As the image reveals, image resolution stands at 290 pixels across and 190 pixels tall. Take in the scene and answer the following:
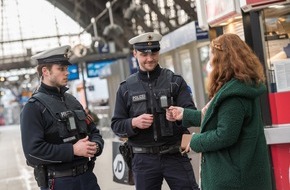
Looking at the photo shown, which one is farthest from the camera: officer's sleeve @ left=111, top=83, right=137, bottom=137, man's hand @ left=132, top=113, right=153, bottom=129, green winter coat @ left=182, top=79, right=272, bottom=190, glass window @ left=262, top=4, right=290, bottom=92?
glass window @ left=262, top=4, right=290, bottom=92

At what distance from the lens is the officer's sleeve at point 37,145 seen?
11.2ft

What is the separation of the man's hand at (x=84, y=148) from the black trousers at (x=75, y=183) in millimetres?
186

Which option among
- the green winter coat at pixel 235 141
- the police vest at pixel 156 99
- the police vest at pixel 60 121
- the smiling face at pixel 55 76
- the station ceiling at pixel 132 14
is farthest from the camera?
the station ceiling at pixel 132 14

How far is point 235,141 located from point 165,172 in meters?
1.24

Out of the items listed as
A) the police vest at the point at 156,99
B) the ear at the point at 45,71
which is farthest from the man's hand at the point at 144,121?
the ear at the point at 45,71

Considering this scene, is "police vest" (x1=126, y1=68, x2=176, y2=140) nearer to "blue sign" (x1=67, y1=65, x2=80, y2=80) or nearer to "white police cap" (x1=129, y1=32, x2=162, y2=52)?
"white police cap" (x1=129, y1=32, x2=162, y2=52)

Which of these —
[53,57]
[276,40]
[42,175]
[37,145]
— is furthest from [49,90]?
[276,40]

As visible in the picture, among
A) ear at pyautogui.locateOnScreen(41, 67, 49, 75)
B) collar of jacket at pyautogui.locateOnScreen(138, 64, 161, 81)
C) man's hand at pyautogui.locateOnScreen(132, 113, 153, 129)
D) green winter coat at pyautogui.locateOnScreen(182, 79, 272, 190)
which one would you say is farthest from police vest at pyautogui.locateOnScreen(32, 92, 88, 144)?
green winter coat at pyautogui.locateOnScreen(182, 79, 272, 190)

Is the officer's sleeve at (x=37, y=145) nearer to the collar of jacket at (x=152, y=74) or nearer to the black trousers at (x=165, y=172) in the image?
the black trousers at (x=165, y=172)

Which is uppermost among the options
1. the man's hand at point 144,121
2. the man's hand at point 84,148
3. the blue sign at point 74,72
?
the blue sign at point 74,72

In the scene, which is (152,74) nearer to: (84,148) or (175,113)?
(175,113)

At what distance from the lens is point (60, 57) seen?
369cm

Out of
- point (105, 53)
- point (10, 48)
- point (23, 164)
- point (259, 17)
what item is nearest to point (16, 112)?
point (10, 48)

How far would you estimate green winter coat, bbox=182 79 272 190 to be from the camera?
2855 mm
